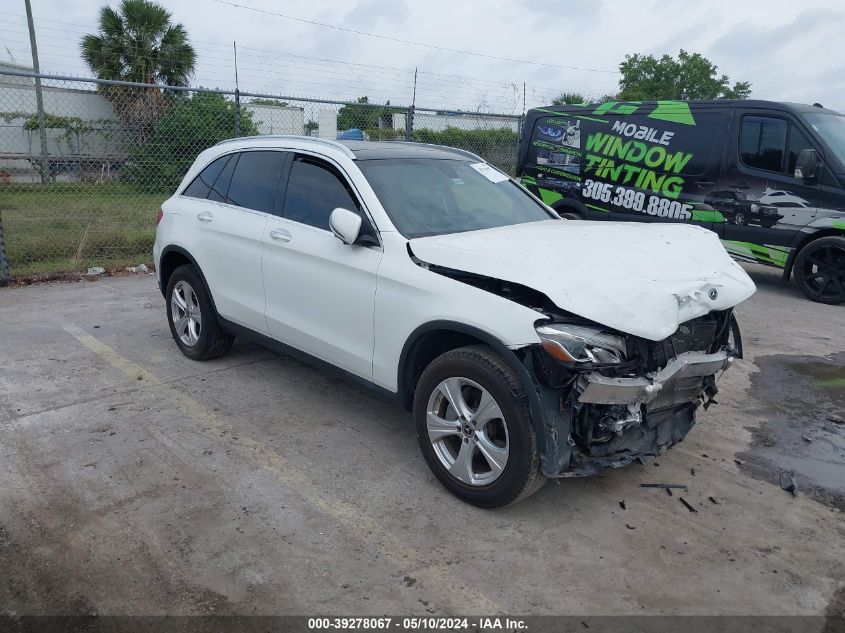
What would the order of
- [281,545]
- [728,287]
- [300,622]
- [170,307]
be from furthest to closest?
1. [170,307]
2. [728,287]
3. [281,545]
4. [300,622]

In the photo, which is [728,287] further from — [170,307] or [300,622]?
[170,307]

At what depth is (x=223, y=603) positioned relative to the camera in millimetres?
2770

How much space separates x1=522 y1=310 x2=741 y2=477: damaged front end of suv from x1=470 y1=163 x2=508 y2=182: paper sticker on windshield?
1963mm

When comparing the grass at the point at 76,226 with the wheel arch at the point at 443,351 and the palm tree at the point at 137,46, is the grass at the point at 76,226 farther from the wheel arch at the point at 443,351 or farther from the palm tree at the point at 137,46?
the palm tree at the point at 137,46

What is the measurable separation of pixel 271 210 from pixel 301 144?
495 millimetres

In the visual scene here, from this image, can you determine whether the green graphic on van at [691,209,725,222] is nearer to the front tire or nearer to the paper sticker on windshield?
the paper sticker on windshield

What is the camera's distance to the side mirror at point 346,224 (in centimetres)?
379

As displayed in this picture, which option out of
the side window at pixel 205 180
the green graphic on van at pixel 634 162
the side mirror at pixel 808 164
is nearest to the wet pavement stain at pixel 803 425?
the side mirror at pixel 808 164

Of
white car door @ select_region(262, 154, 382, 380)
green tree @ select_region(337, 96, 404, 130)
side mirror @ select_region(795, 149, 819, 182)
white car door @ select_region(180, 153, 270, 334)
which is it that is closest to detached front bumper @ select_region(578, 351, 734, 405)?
white car door @ select_region(262, 154, 382, 380)

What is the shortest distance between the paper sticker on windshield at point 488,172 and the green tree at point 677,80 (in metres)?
37.8

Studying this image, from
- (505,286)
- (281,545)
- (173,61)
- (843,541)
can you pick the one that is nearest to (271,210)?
(505,286)

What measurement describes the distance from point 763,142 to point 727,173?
533 millimetres

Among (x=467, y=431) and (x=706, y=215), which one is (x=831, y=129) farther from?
(x=467, y=431)

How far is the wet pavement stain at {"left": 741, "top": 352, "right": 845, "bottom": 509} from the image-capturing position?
12.9 ft
